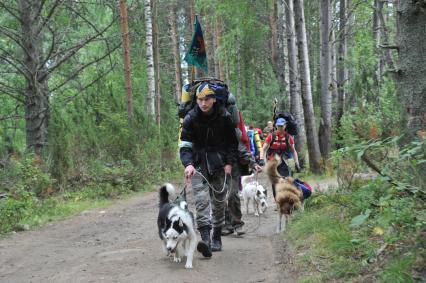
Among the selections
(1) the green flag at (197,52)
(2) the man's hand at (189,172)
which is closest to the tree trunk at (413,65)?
(2) the man's hand at (189,172)

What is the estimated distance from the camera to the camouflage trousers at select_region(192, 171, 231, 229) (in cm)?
639

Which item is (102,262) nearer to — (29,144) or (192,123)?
(192,123)

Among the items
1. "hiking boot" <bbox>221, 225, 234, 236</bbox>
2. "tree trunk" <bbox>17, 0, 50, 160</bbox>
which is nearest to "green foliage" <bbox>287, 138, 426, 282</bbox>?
"hiking boot" <bbox>221, 225, 234, 236</bbox>

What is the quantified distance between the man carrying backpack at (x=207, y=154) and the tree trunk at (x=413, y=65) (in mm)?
2348

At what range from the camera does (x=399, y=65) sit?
515 centimetres

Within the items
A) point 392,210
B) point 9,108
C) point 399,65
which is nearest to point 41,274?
point 392,210

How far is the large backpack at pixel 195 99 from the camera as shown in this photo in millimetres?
6598

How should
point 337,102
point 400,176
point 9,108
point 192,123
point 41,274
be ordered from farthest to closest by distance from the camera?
point 337,102 < point 9,108 < point 192,123 < point 41,274 < point 400,176

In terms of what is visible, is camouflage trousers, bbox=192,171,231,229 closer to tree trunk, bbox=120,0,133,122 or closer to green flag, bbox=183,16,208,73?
green flag, bbox=183,16,208,73

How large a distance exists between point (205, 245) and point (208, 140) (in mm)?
1412

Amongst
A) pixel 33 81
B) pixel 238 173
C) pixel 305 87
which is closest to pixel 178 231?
pixel 238 173

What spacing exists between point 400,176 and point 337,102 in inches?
536

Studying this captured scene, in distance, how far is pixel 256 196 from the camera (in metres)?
10.8

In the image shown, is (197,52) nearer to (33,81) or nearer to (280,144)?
(280,144)
